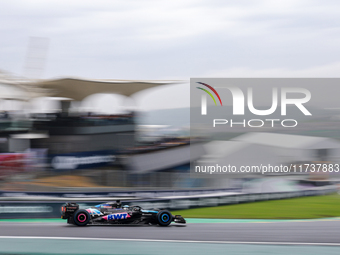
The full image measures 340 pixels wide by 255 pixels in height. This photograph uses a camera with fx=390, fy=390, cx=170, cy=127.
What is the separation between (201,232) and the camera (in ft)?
28.5

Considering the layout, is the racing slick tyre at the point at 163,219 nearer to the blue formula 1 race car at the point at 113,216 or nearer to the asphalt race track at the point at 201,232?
the blue formula 1 race car at the point at 113,216

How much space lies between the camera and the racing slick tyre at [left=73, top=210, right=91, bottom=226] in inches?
362

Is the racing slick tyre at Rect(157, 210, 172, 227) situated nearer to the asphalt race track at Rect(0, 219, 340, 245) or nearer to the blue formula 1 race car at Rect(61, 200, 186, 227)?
the blue formula 1 race car at Rect(61, 200, 186, 227)

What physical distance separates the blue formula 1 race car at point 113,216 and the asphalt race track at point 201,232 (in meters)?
0.15

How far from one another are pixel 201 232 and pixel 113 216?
7.08 feet

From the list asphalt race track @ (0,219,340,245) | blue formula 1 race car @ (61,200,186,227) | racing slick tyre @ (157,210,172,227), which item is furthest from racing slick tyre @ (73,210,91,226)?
racing slick tyre @ (157,210,172,227)

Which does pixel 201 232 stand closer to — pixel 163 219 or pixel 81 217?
pixel 163 219

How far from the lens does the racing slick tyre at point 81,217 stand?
9188mm

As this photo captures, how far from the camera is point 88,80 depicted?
23344mm

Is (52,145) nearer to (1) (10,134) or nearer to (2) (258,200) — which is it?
(1) (10,134)

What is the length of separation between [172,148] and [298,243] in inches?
650

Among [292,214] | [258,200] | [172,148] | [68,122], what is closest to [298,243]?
[292,214]

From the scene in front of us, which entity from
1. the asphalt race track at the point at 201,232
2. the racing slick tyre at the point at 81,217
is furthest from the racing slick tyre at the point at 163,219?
the racing slick tyre at the point at 81,217

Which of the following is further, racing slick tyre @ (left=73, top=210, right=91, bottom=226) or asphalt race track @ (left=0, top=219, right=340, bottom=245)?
racing slick tyre @ (left=73, top=210, right=91, bottom=226)
